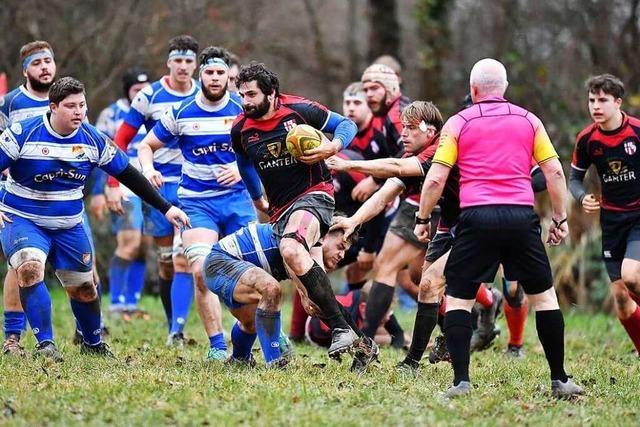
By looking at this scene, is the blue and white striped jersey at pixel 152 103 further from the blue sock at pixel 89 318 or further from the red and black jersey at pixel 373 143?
the blue sock at pixel 89 318

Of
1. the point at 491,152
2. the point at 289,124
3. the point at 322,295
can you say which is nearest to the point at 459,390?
the point at 322,295

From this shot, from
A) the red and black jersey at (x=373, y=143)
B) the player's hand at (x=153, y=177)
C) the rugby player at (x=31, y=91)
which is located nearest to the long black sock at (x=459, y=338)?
the player's hand at (x=153, y=177)

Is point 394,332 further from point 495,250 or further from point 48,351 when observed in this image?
point 495,250

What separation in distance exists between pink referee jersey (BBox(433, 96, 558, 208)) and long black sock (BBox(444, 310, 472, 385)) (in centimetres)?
71

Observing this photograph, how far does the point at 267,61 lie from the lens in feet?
73.6

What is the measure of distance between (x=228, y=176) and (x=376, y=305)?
184cm

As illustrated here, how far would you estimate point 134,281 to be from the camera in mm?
13023

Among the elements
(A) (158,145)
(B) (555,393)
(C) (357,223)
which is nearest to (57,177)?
(A) (158,145)

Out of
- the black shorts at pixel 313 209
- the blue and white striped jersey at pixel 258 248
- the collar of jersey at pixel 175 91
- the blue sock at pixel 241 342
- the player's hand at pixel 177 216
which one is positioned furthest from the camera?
the collar of jersey at pixel 175 91

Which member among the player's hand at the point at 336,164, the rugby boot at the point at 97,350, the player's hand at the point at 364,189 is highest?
the player's hand at the point at 336,164

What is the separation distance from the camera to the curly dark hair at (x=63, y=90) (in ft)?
27.3

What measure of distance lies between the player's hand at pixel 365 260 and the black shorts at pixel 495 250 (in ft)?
14.0

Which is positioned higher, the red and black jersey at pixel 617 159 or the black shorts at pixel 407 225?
the red and black jersey at pixel 617 159

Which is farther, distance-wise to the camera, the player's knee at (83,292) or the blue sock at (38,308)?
the player's knee at (83,292)
